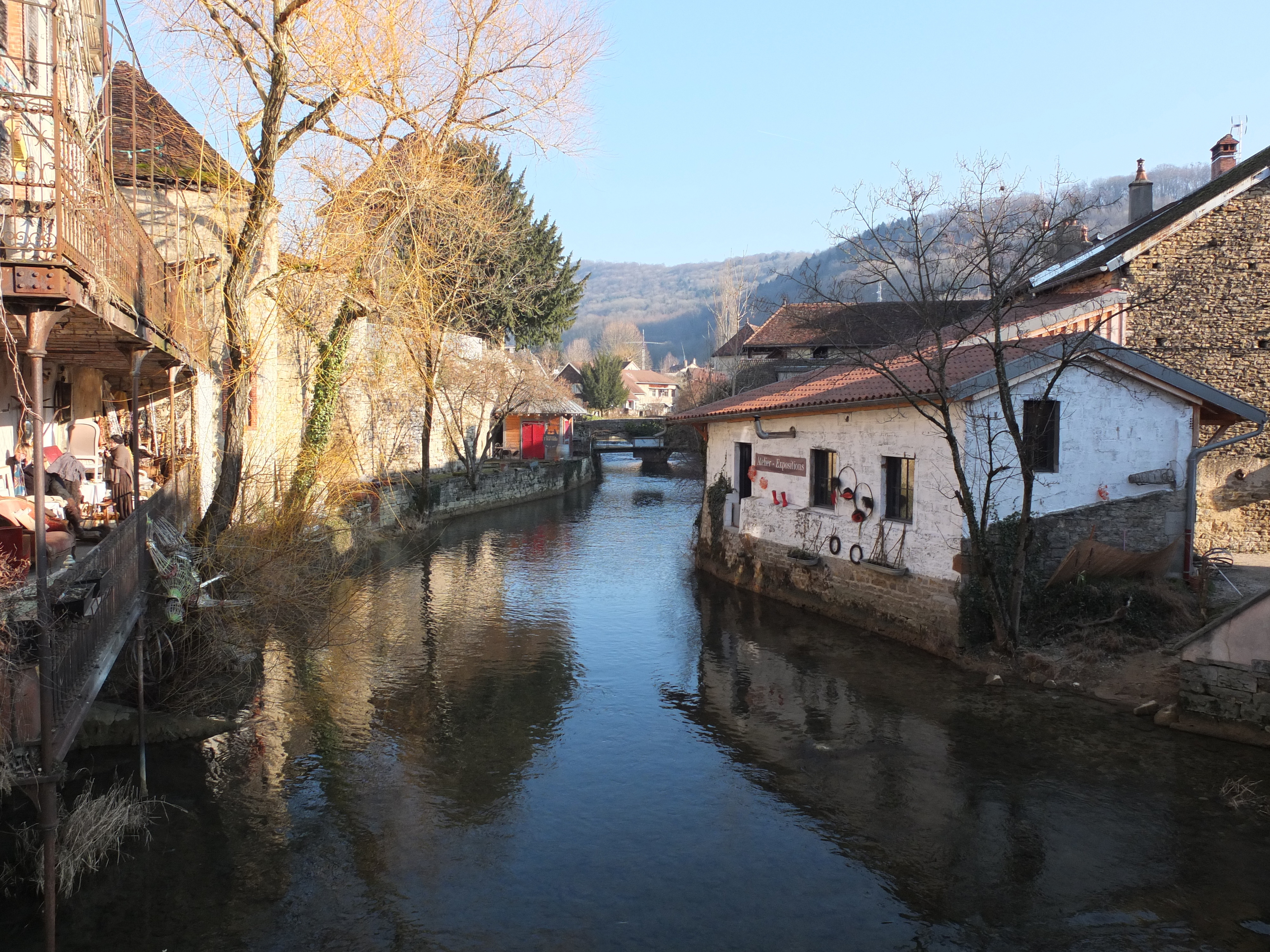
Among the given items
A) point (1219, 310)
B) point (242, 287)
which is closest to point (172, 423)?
point (242, 287)

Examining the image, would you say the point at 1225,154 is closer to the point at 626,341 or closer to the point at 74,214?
the point at 74,214

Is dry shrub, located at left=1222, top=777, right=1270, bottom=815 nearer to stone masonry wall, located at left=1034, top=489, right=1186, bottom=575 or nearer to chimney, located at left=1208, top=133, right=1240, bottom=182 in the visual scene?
stone masonry wall, located at left=1034, top=489, right=1186, bottom=575

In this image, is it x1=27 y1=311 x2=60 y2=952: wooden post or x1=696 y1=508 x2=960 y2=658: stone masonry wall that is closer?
x1=27 y1=311 x2=60 y2=952: wooden post

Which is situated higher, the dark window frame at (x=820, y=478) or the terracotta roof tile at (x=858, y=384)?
the terracotta roof tile at (x=858, y=384)

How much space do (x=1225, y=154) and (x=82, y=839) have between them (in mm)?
28564

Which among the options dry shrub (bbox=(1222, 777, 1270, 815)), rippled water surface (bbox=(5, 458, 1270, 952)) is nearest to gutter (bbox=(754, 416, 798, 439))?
rippled water surface (bbox=(5, 458, 1270, 952))

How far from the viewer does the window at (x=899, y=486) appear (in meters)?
14.7

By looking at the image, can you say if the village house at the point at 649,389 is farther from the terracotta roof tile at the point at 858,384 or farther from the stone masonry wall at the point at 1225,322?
the stone masonry wall at the point at 1225,322

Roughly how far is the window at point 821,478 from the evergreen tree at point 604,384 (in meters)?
52.3

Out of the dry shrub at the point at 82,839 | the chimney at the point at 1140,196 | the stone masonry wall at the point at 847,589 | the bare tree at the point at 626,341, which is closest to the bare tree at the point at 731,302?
the chimney at the point at 1140,196

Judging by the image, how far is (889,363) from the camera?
55.3 feet

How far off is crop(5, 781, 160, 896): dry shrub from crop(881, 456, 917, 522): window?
1139 cm

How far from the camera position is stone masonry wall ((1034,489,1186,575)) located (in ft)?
44.9

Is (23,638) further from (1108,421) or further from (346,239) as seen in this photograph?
(1108,421)
